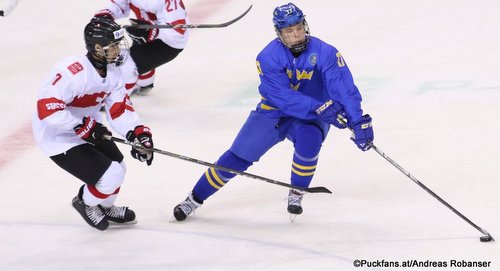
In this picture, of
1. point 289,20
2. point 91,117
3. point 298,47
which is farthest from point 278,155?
point 91,117

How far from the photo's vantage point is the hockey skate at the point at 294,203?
4766 mm

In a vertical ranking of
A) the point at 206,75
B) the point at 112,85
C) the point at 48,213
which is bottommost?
the point at 206,75

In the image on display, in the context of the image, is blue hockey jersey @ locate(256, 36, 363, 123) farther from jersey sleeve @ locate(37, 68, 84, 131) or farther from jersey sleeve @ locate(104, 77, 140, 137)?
jersey sleeve @ locate(37, 68, 84, 131)

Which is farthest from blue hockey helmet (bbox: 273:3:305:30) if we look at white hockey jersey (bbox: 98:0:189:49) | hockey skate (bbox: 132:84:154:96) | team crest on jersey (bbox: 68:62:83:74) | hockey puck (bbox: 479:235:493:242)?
hockey skate (bbox: 132:84:154:96)

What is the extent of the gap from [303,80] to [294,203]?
0.57m

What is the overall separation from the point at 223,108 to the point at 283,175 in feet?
3.83

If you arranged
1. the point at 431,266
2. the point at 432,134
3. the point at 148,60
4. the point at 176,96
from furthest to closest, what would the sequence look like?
the point at 176,96, the point at 148,60, the point at 432,134, the point at 431,266

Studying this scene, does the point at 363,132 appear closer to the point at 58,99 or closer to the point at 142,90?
the point at 58,99

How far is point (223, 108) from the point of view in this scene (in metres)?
6.53

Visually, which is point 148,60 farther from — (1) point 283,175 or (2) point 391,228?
(2) point 391,228

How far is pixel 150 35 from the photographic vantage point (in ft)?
21.1

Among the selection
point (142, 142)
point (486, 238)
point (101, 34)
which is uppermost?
point (101, 34)

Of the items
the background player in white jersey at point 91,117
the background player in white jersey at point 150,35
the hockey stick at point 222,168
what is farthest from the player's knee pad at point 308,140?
the background player in white jersey at point 150,35

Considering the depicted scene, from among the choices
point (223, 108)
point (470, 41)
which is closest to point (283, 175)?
point (223, 108)
